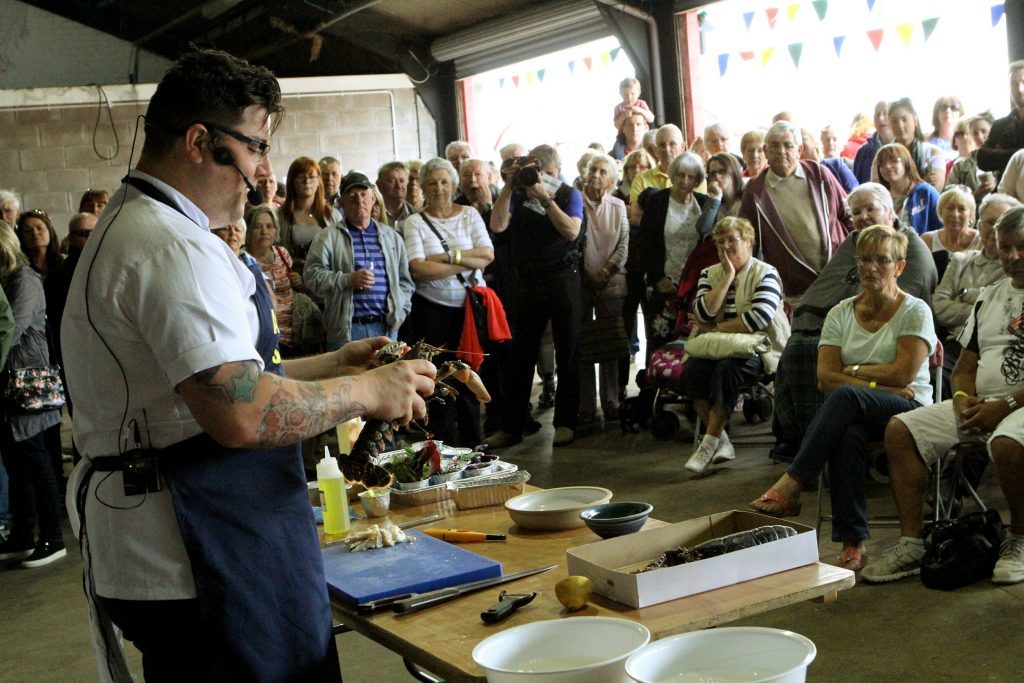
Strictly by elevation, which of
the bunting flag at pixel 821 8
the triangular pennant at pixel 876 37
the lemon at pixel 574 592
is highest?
the bunting flag at pixel 821 8

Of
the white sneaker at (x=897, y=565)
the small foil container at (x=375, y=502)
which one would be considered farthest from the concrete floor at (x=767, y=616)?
the small foil container at (x=375, y=502)

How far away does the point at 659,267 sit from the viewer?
6492 millimetres

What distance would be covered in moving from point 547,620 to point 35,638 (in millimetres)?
3120

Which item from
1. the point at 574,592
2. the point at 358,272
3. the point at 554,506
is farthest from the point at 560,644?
the point at 358,272

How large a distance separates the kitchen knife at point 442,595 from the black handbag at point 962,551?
2.17 m

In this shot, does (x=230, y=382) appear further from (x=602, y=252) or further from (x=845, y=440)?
(x=602, y=252)

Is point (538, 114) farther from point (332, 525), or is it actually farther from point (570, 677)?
point (570, 677)

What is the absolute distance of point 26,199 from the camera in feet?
35.6

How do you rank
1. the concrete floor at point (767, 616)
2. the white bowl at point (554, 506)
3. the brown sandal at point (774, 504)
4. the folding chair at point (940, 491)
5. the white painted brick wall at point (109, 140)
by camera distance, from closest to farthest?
the white bowl at point (554, 506) → the concrete floor at point (767, 616) → the folding chair at point (940, 491) → the brown sandal at point (774, 504) → the white painted brick wall at point (109, 140)

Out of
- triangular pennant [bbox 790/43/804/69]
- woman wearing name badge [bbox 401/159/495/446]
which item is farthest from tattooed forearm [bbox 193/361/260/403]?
triangular pennant [bbox 790/43/804/69]

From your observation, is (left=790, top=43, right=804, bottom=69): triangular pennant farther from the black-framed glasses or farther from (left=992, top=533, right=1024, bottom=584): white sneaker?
the black-framed glasses

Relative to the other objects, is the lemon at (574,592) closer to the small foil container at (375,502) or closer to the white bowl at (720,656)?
the white bowl at (720,656)

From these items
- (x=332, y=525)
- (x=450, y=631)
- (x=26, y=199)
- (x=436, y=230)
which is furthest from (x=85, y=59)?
(x=450, y=631)

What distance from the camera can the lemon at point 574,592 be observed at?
169 cm
